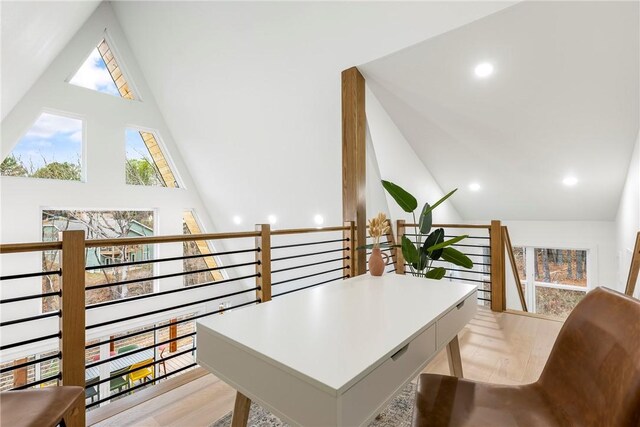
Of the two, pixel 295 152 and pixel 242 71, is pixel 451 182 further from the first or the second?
pixel 242 71

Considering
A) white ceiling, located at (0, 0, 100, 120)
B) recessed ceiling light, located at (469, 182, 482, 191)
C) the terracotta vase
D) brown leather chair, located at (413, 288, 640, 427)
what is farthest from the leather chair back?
recessed ceiling light, located at (469, 182, 482, 191)

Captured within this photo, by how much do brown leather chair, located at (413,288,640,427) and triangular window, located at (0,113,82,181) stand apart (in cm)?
534

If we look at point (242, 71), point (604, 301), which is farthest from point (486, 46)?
point (242, 71)

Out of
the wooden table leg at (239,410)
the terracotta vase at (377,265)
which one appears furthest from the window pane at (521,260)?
the wooden table leg at (239,410)

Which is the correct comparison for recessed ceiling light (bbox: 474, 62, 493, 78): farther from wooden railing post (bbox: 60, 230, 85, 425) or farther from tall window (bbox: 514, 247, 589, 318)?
tall window (bbox: 514, 247, 589, 318)

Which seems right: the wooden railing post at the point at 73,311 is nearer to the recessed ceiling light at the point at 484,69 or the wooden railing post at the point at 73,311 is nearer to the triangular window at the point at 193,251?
the recessed ceiling light at the point at 484,69

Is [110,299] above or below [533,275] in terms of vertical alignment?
below

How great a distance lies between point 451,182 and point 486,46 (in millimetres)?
2414

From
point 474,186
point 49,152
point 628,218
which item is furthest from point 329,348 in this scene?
point 49,152

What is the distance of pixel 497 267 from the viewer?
339 cm

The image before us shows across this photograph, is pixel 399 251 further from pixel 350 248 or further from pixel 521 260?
pixel 521 260

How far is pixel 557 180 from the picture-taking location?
13.2 feet

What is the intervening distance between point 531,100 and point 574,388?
2.77 metres

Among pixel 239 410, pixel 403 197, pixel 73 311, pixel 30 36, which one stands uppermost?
pixel 30 36
